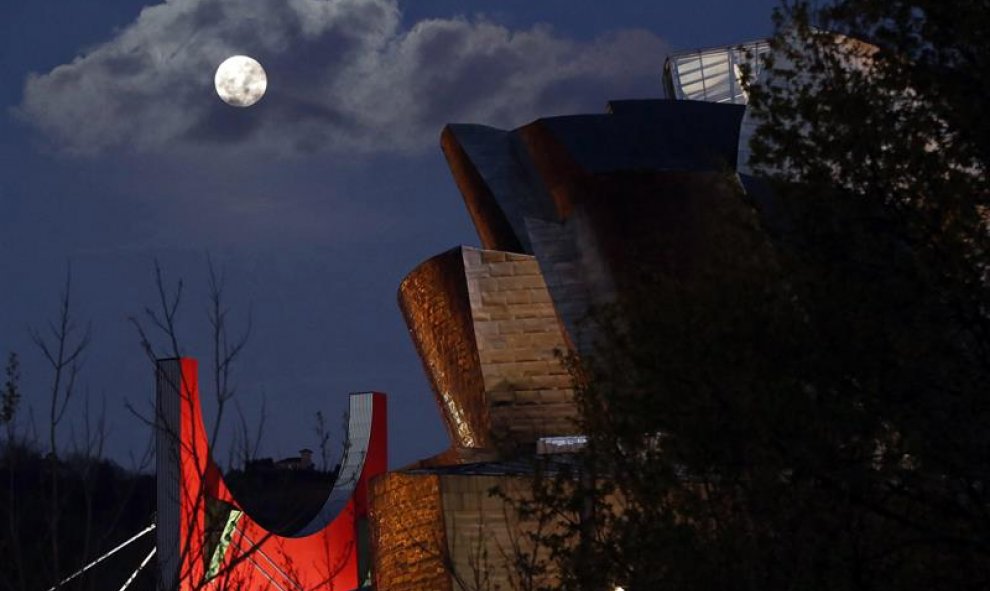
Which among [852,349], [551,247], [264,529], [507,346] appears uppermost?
[551,247]

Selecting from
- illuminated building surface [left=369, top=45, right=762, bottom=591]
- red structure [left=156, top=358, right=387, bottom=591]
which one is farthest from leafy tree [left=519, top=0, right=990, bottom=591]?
illuminated building surface [left=369, top=45, right=762, bottom=591]

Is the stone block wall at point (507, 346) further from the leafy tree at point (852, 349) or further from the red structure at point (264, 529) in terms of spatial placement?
the leafy tree at point (852, 349)

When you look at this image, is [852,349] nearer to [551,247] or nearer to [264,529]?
[551,247]

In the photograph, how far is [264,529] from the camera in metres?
21.3

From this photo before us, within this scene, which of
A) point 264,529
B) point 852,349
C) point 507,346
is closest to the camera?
point 852,349

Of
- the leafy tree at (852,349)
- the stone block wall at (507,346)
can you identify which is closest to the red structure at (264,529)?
the stone block wall at (507,346)

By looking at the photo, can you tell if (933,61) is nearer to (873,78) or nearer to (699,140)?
(873,78)

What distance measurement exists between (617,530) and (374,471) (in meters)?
16.5

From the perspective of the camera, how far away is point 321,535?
78.4 ft

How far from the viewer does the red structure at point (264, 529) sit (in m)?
16.8

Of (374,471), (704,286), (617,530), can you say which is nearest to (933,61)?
(704,286)

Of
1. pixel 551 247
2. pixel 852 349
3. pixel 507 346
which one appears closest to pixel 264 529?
pixel 507 346

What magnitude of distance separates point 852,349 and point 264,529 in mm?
14679

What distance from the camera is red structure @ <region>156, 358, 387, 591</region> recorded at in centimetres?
1684
